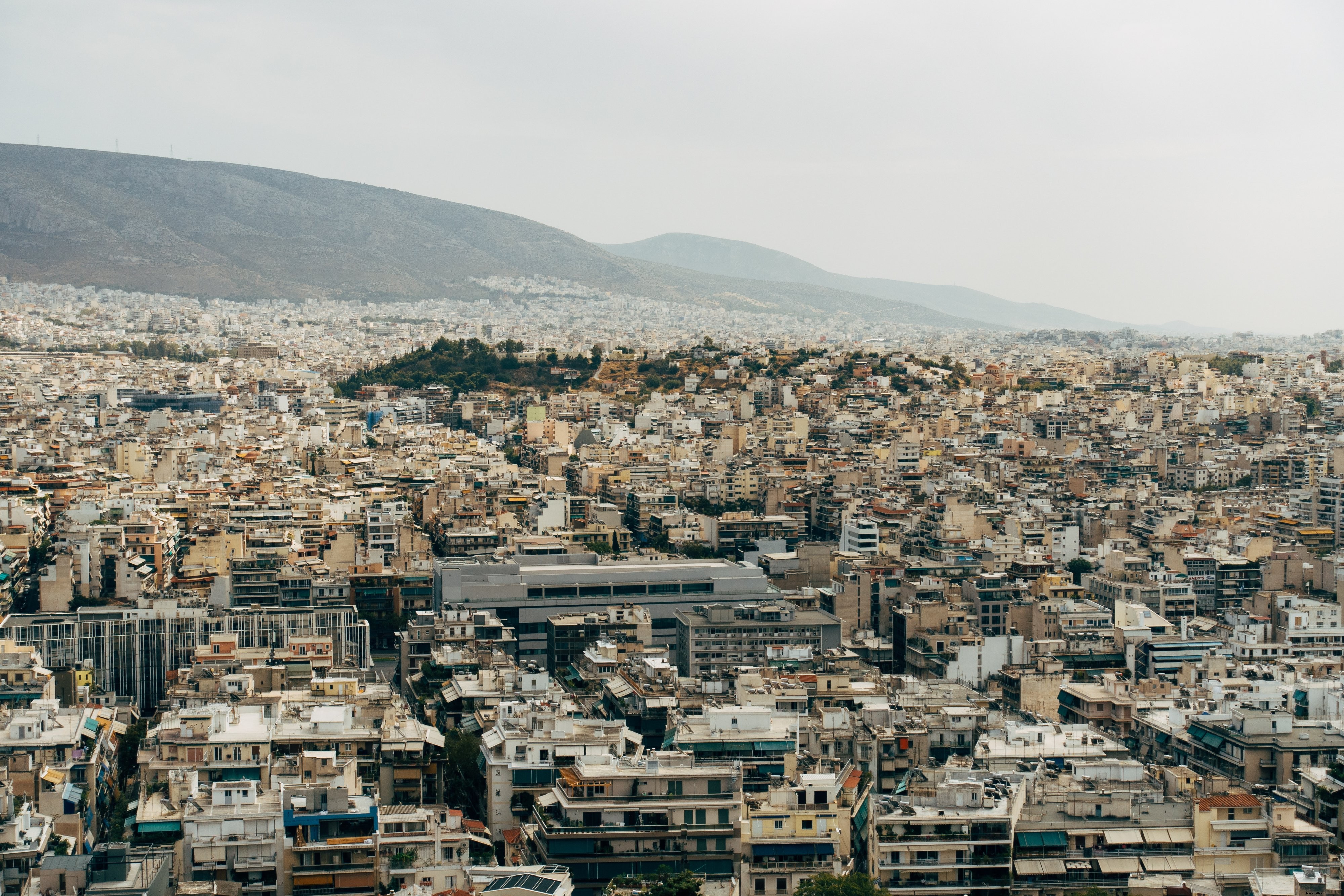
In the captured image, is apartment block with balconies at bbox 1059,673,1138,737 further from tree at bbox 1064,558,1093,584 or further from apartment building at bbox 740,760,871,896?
tree at bbox 1064,558,1093,584

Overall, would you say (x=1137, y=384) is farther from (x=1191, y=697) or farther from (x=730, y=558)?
(x=1191, y=697)

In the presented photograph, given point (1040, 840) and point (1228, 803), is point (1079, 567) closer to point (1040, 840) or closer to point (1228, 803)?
point (1228, 803)

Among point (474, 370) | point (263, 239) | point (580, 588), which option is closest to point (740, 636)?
point (580, 588)

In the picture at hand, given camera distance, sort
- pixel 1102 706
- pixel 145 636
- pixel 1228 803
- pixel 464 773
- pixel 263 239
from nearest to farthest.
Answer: pixel 1228 803 < pixel 464 773 < pixel 1102 706 < pixel 145 636 < pixel 263 239

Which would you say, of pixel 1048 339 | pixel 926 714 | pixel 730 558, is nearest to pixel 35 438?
pixel 730 558

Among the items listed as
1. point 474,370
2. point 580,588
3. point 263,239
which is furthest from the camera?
point 263,239

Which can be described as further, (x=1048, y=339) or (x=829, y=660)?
(x=1048, y=339)
